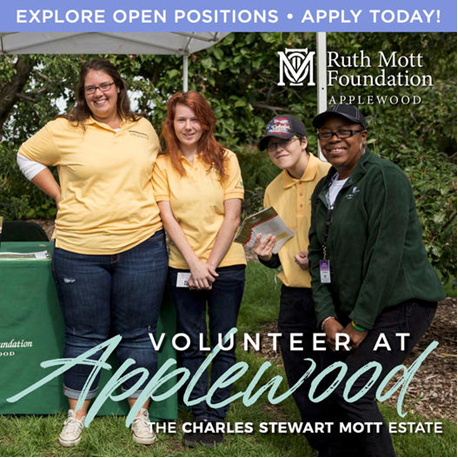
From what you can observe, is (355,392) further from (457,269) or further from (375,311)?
(457,269)

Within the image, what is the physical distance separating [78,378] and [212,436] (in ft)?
2.61

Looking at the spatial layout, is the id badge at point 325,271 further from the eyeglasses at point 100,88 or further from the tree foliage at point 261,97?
the tree foliage at point 261,97

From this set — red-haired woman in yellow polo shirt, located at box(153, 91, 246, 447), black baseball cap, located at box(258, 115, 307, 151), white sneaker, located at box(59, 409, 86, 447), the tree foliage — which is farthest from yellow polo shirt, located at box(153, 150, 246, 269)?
the tree foliage

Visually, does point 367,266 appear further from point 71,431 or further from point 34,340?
point 34,340

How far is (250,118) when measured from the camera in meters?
7.52

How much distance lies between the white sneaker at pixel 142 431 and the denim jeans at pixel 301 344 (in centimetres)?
87

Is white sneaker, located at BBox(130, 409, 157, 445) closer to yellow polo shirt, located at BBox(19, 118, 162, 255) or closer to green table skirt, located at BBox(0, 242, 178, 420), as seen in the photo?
green table skirt, located at BBox(0, 242, 178, 420)

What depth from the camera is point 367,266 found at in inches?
109

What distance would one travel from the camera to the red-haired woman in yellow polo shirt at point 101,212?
3400 mm

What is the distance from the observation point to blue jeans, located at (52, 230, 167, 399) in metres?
3.45

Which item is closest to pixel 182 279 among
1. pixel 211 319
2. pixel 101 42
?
pixel 211 319

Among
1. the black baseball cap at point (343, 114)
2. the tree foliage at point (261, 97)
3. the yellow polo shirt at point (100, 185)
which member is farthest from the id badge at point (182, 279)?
the tree foliage at point (261, 97)

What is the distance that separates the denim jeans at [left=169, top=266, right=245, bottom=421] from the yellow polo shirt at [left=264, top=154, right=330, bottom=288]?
0.31 metres

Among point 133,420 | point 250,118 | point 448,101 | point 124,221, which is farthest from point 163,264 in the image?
point 250,118
